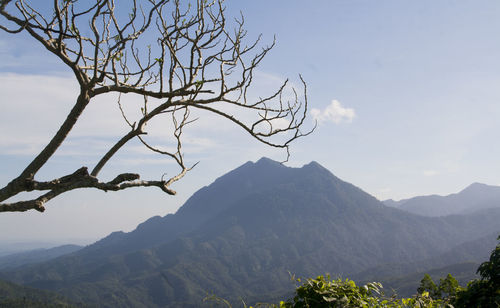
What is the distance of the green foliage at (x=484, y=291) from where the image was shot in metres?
7.04

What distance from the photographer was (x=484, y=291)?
754 cm

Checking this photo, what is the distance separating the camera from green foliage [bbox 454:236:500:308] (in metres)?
7.04

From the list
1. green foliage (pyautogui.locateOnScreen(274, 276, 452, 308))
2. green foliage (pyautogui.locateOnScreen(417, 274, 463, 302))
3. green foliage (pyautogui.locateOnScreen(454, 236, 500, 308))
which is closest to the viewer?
green foliage (pyautogui.locateOnScreen(274, 276, 452, 308))

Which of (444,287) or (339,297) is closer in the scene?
(339,297)

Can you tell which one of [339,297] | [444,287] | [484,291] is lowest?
[444,287]

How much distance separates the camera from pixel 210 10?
20.8ft

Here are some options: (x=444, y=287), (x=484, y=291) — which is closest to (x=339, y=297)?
(x=484, y=291)

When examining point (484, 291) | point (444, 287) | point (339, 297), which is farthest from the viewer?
point (444, 287)

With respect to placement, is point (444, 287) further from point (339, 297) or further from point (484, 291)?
point (339, 297)

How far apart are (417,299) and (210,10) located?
208 inches

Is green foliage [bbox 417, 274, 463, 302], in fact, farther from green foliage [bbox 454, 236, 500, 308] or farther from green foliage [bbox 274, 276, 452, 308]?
green foliage [bbox 274, 276, 452, 308]

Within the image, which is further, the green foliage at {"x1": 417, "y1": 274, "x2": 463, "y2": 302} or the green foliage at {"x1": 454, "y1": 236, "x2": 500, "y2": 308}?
the green foliage at {"x1": 417, "y1": 274, "x2": 463, "y2": 302}

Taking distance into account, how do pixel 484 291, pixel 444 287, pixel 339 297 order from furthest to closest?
pixel 444 287, pixel 484 291, pixel 339 297

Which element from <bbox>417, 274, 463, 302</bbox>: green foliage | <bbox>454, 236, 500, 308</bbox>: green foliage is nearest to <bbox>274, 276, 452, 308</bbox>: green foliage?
<bbox>454, 236, 500, 308</bbox>: green foliage
